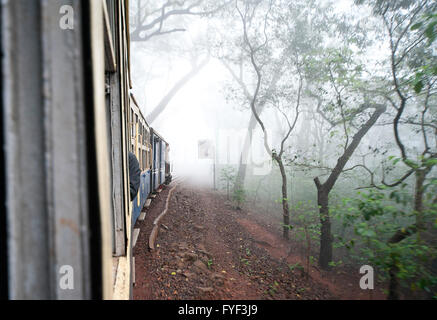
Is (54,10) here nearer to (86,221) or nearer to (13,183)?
(13,183)

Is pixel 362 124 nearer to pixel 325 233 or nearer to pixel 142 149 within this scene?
pixel 325 233

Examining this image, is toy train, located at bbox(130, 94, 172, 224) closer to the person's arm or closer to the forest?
the person's arm

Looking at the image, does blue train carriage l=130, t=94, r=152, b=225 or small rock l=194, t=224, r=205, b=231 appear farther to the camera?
small rock l=194, t=224, r=205, b=231

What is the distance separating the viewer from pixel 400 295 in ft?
10.6

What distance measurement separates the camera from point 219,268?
409 cm

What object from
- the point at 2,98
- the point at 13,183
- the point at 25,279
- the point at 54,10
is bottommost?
the point at 25,279

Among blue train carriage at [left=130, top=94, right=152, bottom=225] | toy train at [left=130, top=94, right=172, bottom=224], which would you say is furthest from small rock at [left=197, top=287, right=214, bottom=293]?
toy train at [left=130, top=94, right=172, bottom=224]

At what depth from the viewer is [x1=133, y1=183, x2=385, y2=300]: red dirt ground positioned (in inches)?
127

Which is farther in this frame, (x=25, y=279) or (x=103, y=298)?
(x=103, y=298)

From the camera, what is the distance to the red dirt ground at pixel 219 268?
127 inches

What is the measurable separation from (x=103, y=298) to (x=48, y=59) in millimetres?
916

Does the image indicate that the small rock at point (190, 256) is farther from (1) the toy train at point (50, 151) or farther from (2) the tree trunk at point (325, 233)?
(2) the tree trunk at point (325, 233)
